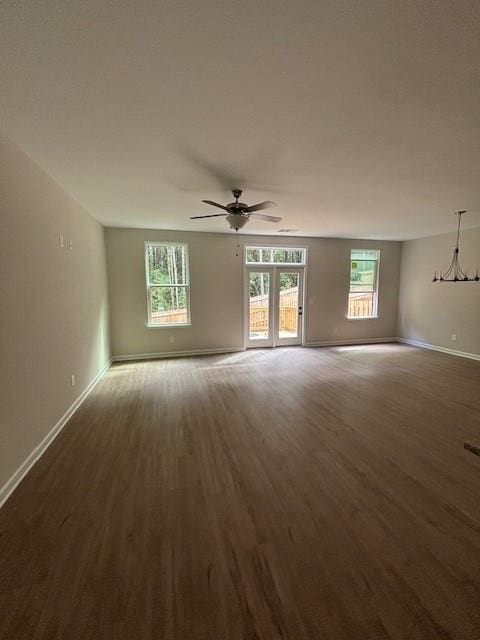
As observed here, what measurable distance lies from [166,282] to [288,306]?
300 cm

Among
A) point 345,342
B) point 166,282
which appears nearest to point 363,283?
point 345,342

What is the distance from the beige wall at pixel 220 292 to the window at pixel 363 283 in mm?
166

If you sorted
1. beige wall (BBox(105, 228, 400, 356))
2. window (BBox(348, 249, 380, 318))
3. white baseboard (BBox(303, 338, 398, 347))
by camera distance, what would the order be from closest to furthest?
1. beige wall (BBox(105, 228, 400, 356))
2. white baseboard (BBox(303, 338, 398, 347))
3. window (BBox(348, 249, 380, 318))

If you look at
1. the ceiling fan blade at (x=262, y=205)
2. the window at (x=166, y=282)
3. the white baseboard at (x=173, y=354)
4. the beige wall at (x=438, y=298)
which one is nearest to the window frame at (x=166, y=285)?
the window at (x=166, y=282)

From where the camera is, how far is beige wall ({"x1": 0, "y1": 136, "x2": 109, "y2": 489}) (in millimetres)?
2018

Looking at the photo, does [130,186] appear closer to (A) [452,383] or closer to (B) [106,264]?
(B) [106,264]

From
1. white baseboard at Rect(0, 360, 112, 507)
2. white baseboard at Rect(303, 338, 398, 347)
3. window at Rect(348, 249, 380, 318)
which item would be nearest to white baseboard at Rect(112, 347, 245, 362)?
white baseboard at Rect(0, 360, 112, 507)

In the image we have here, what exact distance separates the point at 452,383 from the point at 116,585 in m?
4.91

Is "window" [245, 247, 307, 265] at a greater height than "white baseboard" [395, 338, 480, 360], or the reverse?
"window" [245, 247, 307, 265]

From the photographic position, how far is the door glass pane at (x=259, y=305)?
6.38m

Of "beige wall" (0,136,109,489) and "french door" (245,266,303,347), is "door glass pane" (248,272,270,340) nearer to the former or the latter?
"french door" (245,266,303,347)

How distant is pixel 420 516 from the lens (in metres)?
1.75

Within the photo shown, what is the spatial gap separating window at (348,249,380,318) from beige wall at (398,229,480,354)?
0.77 m

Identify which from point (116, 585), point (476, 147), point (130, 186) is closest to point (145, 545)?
point (116, 585)
